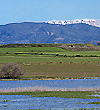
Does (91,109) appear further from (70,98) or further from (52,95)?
(52,95)

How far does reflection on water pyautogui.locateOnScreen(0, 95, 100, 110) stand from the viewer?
3014 centimetres

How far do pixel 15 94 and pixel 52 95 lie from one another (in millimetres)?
3666

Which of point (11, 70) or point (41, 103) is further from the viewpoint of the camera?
point (11, 70)

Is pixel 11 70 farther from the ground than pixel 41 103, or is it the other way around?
pixel 11 70

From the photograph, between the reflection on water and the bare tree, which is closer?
the reflection on water

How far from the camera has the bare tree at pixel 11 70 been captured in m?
53.2

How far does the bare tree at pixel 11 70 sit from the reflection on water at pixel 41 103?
17.3 meters

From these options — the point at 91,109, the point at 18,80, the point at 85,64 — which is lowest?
the point at 91,109

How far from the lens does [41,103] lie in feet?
105

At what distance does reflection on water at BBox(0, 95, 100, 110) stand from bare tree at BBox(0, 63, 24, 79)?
1728 cm

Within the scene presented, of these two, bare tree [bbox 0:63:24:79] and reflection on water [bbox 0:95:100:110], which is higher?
bare tree [bbox 0:63:24:79]

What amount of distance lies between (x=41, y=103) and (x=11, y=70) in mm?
21897

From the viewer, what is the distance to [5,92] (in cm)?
3894

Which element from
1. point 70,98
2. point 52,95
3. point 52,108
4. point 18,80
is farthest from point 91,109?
point 18,80
